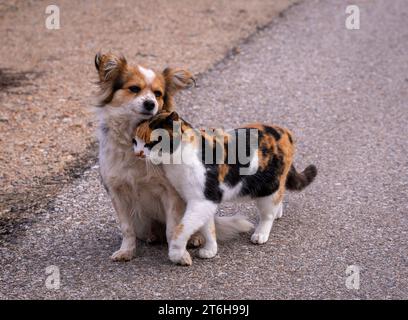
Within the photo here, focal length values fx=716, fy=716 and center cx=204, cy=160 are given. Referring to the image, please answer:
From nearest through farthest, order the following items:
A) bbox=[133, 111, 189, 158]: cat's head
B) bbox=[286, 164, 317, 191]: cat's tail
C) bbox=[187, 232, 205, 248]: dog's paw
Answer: bbox=[133, 111, 189, 158]: cat's head → bbox=[187, 232, 205, 248]: dog's paw → bbox=[286, 164, 317, 191]: cat's tail

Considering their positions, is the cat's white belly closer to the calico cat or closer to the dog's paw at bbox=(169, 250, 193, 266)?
the calico cat

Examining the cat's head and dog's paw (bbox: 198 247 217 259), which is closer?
the cat's head

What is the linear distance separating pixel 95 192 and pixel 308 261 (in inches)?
84.4

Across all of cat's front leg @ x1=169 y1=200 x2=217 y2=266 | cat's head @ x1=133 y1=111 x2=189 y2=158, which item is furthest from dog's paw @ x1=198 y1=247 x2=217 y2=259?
cat's head @ x1=133 y1=111 x2=189 y2=158

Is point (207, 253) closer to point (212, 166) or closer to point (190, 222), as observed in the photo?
point (190, 222)

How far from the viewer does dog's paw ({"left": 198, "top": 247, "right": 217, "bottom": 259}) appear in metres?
5.12

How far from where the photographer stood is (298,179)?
19.2ft

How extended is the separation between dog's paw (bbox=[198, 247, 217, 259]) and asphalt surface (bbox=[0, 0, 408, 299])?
0.06 m

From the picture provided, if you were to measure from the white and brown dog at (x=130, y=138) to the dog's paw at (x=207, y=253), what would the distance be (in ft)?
0.83

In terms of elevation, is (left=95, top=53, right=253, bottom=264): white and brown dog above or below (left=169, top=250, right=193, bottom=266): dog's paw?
above

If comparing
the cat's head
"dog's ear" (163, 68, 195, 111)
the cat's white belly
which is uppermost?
"dog's ear" (163, 68, 195, 111)

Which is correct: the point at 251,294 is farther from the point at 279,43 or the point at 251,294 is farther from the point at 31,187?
the point at 279,43

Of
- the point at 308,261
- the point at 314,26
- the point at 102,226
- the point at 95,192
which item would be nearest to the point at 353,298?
the point at 308,261

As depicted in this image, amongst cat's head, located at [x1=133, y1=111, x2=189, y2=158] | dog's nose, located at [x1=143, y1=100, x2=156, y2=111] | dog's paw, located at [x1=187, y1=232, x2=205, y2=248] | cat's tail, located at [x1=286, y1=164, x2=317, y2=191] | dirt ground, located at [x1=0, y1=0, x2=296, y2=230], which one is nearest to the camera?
cat's head, located at [x1=133, y1=111, x2=189, y2=158]
